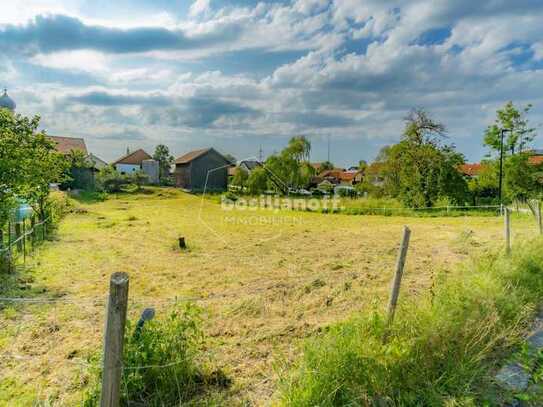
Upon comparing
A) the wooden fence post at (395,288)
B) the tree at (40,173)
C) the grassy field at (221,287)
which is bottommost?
the grassy field at (221,287)

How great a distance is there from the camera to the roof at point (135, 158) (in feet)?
148

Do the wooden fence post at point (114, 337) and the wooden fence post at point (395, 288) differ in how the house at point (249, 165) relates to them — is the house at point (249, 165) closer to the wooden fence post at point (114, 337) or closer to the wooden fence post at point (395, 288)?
the wooden fence post at point (395, 288)

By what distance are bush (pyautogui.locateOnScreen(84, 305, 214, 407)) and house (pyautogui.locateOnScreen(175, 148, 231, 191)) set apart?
24.8 meters

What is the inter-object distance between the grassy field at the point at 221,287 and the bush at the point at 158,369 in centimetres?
27

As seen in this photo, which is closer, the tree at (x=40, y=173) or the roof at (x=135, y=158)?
the tree at (x=40, y=173)

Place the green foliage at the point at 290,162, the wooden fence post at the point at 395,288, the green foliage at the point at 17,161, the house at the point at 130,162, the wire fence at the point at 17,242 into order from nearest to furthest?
the wooden fence post at the point at 395,288 → the green foliage at the point at 17,161 → the wire fence at the point at 17,242 → the green foliage at the point at 290,162 → the house at the point at 130,162

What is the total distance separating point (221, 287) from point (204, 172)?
76.0 ft

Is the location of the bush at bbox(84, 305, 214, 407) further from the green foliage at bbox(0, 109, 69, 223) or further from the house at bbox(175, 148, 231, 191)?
the house at bbox(175, 148, 231, 191)

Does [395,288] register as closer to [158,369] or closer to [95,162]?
[158,369]

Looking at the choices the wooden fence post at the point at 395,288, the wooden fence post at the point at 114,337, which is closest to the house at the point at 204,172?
the wooden fence post at the point at 395,288

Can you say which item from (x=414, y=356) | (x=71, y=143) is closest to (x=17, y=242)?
(x=414, y=356)

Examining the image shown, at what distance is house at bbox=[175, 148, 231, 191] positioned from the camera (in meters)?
27.8

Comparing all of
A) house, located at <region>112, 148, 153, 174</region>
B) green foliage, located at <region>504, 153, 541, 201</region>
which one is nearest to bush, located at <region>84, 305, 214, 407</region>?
green foliage, located at <region>504, 153, 541, 201</region>

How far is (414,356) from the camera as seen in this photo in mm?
2762
